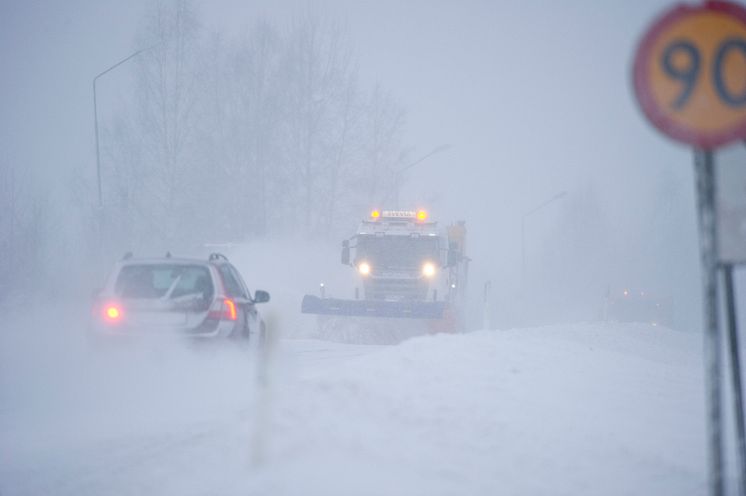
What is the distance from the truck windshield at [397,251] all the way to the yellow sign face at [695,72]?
596 inches

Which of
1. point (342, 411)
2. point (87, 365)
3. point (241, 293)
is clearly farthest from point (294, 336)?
point (342, 411)

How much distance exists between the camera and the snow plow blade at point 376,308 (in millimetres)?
16953

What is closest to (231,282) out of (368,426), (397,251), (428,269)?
(368,426)

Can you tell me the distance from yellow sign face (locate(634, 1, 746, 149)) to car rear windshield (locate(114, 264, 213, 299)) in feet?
20.8

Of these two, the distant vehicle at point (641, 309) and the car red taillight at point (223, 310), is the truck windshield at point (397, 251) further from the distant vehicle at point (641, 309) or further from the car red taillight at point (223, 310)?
the distant vehicle at point (641, 309)

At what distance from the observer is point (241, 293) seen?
10.1 metres

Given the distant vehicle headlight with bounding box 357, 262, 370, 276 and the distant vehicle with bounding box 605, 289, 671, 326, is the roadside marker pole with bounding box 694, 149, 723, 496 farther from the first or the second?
Answer: the distant vehicle with bounding box 605, 289, 671, 326

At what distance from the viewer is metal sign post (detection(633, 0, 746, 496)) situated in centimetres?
338

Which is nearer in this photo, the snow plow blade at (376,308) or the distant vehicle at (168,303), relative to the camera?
the distant vehicle at (168,303)

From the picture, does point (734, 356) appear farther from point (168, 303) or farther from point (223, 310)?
point (168, 303)

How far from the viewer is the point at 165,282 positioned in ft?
29.8

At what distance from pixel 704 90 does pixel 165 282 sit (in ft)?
24.3

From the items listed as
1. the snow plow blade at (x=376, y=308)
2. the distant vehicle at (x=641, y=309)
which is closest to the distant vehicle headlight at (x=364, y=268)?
the snow plow blade at (x=376, y=308)

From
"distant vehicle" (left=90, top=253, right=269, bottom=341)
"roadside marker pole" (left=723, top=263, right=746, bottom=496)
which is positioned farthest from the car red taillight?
"roadside marker pole" (left=723, top=263, right=746, bottom=496)
